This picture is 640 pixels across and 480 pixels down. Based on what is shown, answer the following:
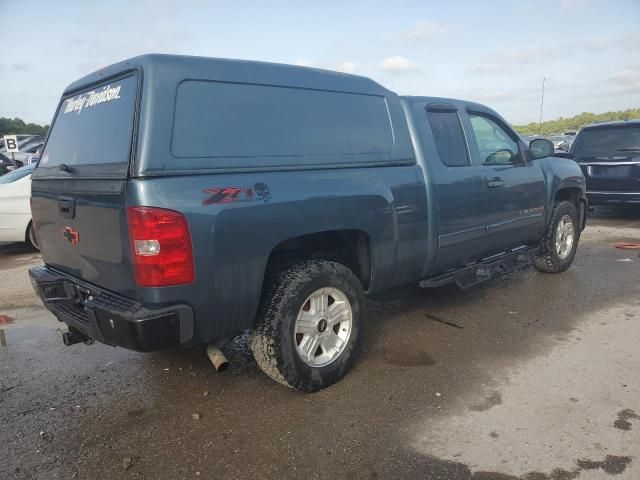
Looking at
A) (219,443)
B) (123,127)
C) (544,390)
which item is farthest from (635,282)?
(123,127)

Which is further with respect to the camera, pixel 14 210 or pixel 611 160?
pixel 611 160

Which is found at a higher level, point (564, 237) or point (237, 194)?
point (237, 194)

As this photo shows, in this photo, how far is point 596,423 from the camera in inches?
112

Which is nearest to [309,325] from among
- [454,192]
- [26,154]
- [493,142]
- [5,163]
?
[454,192]

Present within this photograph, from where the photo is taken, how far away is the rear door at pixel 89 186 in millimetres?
2650

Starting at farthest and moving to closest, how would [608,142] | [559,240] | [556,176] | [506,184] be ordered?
[608,142]
[559,240]
[556,176]
[506,184]

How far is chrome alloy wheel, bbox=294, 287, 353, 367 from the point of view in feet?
10.6

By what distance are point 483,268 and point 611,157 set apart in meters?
5.95

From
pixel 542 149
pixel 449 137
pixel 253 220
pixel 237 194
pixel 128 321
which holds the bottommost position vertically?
pixel 128 321

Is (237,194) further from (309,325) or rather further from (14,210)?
(14,210)

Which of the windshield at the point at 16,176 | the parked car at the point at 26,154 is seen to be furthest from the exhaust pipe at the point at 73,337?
the parked car at the point at 26,154

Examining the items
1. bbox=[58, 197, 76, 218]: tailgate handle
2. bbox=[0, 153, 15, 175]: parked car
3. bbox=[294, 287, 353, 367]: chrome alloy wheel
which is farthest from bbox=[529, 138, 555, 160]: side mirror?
bbox=[0, 153, 15, 175]: parked car

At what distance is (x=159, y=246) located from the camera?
2500mm

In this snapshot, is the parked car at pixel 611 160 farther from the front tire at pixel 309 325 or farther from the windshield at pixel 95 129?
the windshield at pixel 95 129
